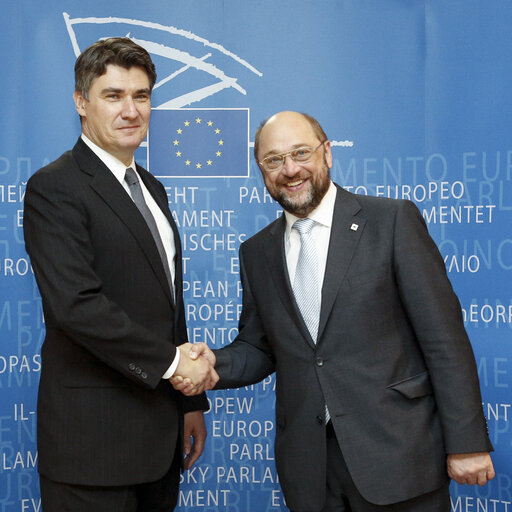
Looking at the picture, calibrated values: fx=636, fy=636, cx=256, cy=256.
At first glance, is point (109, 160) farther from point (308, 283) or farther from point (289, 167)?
point (308, 283)

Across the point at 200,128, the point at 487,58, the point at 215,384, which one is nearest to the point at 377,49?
the point at 487,58

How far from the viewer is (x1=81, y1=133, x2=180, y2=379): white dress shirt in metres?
2.22

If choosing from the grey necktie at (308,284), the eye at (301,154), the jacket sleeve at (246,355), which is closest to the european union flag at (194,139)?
the jacket sleeve at (246,355)

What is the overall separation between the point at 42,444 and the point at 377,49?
247 centimetres

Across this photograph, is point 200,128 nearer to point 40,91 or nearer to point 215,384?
point 40,91

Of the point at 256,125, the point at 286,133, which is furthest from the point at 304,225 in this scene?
the point at 256,125

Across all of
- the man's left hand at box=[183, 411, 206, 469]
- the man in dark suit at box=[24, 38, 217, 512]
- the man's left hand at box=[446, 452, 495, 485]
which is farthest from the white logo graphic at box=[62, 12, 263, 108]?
the man's left hand at box=[446, 452, 495, 485]

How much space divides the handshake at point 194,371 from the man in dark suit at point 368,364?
0.02 m

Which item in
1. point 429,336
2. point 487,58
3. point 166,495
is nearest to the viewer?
point 429,336

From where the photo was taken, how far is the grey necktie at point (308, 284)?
83.4 inches

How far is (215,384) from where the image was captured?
2396 mm

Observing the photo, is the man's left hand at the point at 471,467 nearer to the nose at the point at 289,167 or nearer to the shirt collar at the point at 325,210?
the shirt collar at the point at 325,210

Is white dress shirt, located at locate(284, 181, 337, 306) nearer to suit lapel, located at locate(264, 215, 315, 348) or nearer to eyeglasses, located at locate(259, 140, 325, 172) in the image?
suit lapel, located at locate(264, 215, 315, 348)

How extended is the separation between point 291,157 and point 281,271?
401 millimetres
